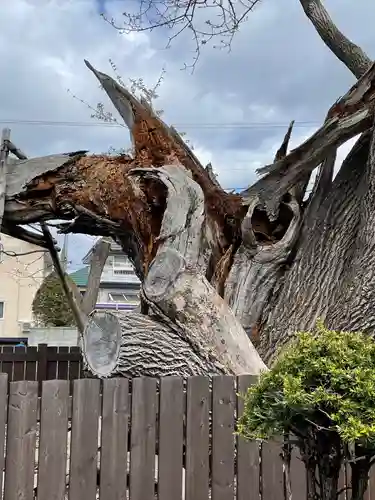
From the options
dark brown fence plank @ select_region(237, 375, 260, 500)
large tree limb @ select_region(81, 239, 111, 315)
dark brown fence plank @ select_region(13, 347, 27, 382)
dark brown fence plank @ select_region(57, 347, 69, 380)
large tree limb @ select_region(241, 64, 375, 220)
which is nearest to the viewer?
dark brown fence plank @ select_region(237, 375, 260, 500)

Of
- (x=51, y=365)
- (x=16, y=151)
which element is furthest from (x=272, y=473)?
(x=51, y=365)

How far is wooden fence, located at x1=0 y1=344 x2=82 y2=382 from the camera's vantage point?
10352 mm

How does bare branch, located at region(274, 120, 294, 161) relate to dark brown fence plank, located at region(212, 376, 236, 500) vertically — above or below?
above

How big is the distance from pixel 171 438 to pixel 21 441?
0.93 m

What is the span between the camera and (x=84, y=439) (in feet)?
12.3

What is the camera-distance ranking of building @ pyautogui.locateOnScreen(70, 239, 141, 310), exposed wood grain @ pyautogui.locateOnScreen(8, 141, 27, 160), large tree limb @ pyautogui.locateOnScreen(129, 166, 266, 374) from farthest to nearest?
building @ pyautogui.locateOnScreen(70, 239, 141, 310)
exposed wood grain @ pyautogui.locateOnScreen(8, 141, 27, 160)
large tree limb @ pyautogui.locateOnScreen(129, 166, 266, 374)

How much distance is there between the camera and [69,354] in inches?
411

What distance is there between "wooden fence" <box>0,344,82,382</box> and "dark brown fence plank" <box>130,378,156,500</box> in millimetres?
6706

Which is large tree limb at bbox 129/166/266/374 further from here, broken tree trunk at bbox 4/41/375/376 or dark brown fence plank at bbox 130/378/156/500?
dark brown fence plank at bbox 130/378/156/500

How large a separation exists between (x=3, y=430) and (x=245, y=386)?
154cm

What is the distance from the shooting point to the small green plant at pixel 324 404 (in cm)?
242

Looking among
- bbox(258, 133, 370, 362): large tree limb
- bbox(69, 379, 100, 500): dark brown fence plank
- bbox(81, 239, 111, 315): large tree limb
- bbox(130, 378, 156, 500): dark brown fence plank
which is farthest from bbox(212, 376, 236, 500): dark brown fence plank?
bbox(81, 239, 111, 315): large tree limb

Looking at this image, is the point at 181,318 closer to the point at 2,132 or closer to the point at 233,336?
the point at 233,336

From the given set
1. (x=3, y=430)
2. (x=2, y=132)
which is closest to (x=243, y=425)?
(x=3, y=430)
